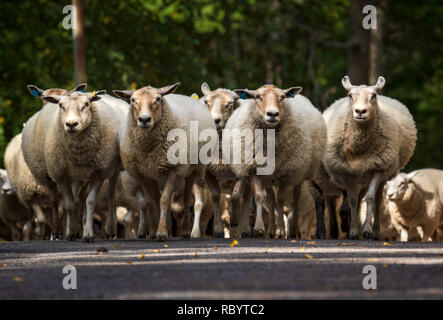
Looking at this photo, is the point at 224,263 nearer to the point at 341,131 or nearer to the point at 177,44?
the point at 341,131

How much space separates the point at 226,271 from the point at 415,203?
13.3m

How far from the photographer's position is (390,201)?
22125 mm

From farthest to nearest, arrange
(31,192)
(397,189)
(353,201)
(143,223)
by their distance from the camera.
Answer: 1. (397,189)
2. (31,192)
3. (143,223)
4. (353,201)

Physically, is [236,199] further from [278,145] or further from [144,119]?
[144,119]

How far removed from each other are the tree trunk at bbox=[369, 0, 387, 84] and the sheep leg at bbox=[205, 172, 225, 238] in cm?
1761

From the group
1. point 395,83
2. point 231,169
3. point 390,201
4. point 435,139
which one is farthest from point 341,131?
point 395,83

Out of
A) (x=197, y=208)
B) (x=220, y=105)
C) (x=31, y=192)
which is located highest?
(x=220, y=105)

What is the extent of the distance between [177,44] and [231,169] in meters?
16.6

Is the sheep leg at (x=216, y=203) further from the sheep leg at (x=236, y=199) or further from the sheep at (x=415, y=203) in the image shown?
the sheep at (x=415, y=203)

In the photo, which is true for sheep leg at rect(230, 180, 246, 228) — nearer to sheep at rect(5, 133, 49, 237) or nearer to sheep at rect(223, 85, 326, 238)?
sheep at rect(223, 85, 326, 238)

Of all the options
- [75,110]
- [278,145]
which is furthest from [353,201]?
[75,110]

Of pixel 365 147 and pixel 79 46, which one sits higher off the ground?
pixel 79 46

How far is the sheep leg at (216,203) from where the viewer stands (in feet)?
51.9

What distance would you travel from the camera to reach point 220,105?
654 inches
